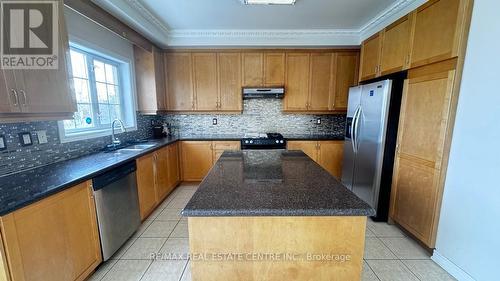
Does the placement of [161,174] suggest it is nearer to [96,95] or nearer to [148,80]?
[96,95]

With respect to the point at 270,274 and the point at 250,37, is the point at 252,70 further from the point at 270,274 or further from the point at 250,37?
the point at 270,274

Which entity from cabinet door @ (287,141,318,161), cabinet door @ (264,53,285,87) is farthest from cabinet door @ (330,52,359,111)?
cabinet door @ (264,53,285,87)

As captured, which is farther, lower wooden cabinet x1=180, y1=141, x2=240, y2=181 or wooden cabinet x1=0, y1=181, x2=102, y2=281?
lower wooden cabinet x1=180, y1=141, x2=240, y2=181

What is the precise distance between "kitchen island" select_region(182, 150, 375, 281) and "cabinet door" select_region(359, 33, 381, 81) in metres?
2.41

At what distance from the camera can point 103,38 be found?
2592 millimetres

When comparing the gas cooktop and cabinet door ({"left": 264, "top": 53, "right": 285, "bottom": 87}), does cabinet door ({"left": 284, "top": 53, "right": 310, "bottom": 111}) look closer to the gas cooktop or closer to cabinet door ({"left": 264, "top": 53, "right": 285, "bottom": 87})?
cabinet door ({"left": 264, "top": 53, "right": 285, "bottom": 87})

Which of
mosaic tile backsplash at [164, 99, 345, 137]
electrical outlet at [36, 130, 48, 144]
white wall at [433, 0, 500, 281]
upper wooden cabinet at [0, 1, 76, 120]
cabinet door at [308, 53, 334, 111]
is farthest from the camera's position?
mosaic tile backsplash at [164, 99, 345, 137]

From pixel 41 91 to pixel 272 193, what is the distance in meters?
1.80

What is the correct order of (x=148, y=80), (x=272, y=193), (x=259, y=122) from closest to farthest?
(x=272, y=193)
(x=148, y=80)
(x=259, y=122)

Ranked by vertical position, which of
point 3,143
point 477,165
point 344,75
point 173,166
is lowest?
point 173,166

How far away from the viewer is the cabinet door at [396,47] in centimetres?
222

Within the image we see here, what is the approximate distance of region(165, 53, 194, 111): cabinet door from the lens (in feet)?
12.0

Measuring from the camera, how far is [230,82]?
3.72m

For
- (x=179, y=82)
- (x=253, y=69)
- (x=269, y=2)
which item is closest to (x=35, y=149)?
(x=179, y=82)
